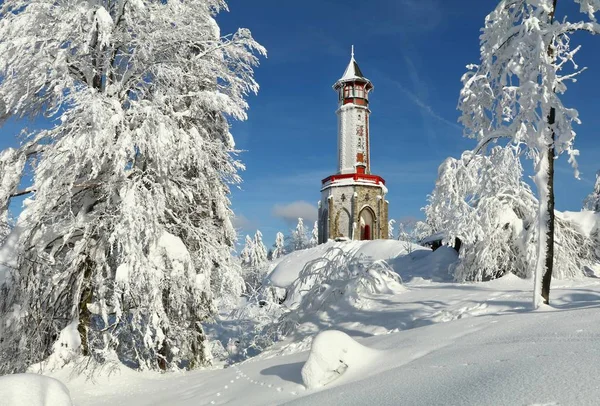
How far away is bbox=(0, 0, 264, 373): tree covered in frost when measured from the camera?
27.4ft

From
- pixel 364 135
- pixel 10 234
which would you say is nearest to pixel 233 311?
pixel 10 234

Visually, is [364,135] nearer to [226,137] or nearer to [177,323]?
[226,137]

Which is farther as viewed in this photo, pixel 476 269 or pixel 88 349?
pixel 476 269

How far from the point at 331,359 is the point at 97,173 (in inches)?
231

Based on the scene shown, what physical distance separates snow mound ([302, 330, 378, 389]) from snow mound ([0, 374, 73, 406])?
2.65 m

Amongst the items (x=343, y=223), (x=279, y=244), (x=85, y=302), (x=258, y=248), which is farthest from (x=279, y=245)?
(x=85, y=302)

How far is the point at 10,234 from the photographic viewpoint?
8633 mm

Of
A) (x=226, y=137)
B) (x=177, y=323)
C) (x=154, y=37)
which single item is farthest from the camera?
(x=226, y=137)

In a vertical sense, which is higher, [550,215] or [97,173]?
[97,173]

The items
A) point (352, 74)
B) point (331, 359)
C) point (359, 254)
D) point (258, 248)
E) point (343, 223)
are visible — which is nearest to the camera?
point (331, 359)

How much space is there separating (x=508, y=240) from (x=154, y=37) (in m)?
12.4

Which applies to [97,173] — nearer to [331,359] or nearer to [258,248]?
[331,359]

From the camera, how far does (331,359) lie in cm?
525

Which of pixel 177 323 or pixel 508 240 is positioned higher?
pixel 508 240
